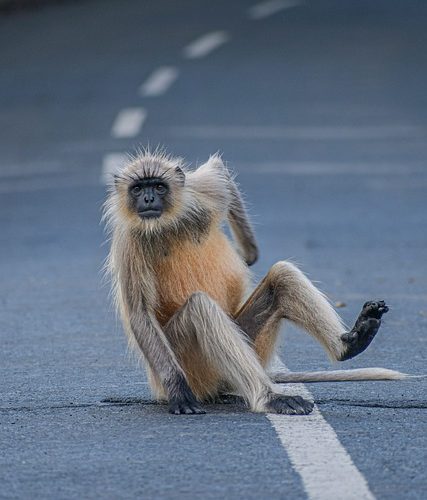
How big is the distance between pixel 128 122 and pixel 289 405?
14.2 metres

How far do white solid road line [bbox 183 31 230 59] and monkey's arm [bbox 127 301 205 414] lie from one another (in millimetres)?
19139

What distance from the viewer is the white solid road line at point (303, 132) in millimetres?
20250

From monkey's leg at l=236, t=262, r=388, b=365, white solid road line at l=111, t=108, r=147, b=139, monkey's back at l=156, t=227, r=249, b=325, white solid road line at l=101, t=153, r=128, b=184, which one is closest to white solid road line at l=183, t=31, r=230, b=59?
white solid road line at l=111, t=108, r=147, b=139

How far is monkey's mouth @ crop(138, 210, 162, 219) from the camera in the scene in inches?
313

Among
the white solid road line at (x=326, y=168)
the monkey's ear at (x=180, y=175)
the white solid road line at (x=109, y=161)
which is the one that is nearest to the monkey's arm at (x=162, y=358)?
the monkey's ear at (x=180, y=175)

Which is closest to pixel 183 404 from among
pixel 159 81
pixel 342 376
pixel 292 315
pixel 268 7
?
pixel 292 315

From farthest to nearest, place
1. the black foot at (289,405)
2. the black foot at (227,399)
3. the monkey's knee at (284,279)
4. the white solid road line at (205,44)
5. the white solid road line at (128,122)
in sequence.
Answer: the white solid road line at (205,44) → the white solid road line at (128,122) → the black foot at (227,399) → the monkey's knee at (284,279) → the black foot at (289,405)

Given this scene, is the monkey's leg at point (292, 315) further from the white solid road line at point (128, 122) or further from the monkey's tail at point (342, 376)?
the white solid road line at point (128, 122)

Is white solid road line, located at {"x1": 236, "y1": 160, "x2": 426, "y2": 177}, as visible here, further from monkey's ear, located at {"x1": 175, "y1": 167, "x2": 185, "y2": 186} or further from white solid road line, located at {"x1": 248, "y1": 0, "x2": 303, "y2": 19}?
white solid road line, located at {"x1": 248, "y1": 0, "x2": 303, "y2": 19}

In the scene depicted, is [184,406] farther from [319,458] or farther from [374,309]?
→ [319,458]

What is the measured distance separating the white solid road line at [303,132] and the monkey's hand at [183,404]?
1265 cm

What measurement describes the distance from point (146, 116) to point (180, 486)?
52.7 ft

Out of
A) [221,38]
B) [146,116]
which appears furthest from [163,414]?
[221,38]

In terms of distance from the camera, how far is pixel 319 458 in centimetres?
636
